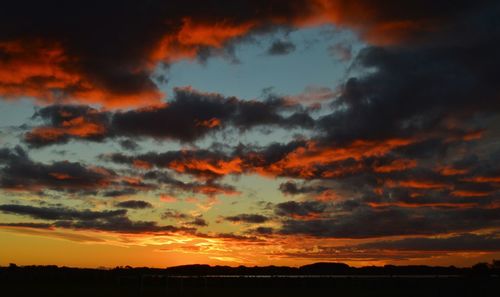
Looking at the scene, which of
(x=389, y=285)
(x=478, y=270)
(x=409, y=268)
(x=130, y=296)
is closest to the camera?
(x=130, y=296)

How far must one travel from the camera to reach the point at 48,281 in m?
82.3

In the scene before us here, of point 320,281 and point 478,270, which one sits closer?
point 320,281

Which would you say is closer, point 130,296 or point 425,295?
point 130,296

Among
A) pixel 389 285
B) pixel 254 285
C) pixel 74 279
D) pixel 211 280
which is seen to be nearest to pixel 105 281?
pixel 74 279

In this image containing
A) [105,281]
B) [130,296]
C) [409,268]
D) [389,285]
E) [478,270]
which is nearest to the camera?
[130,296]

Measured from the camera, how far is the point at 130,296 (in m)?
48.2

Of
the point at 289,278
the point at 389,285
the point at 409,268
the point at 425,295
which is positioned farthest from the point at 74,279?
the point at 409,268

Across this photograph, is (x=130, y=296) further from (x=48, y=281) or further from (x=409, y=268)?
(x=409, y=268)

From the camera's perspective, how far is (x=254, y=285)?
7669 cm

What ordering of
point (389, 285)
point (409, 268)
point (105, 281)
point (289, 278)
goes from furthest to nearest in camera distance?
point (409, 268) < point (105, 281) < point (289, 278) < point (389, 285)

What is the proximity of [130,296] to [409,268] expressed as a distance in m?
97.3

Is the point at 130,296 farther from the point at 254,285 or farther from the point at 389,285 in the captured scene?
the point at 389,285

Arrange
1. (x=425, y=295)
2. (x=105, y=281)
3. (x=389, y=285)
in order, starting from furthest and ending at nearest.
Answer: (x=105, y=281) < (x=389, y=285) < (x=425, y=295)

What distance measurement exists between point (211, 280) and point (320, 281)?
58.8 feet
